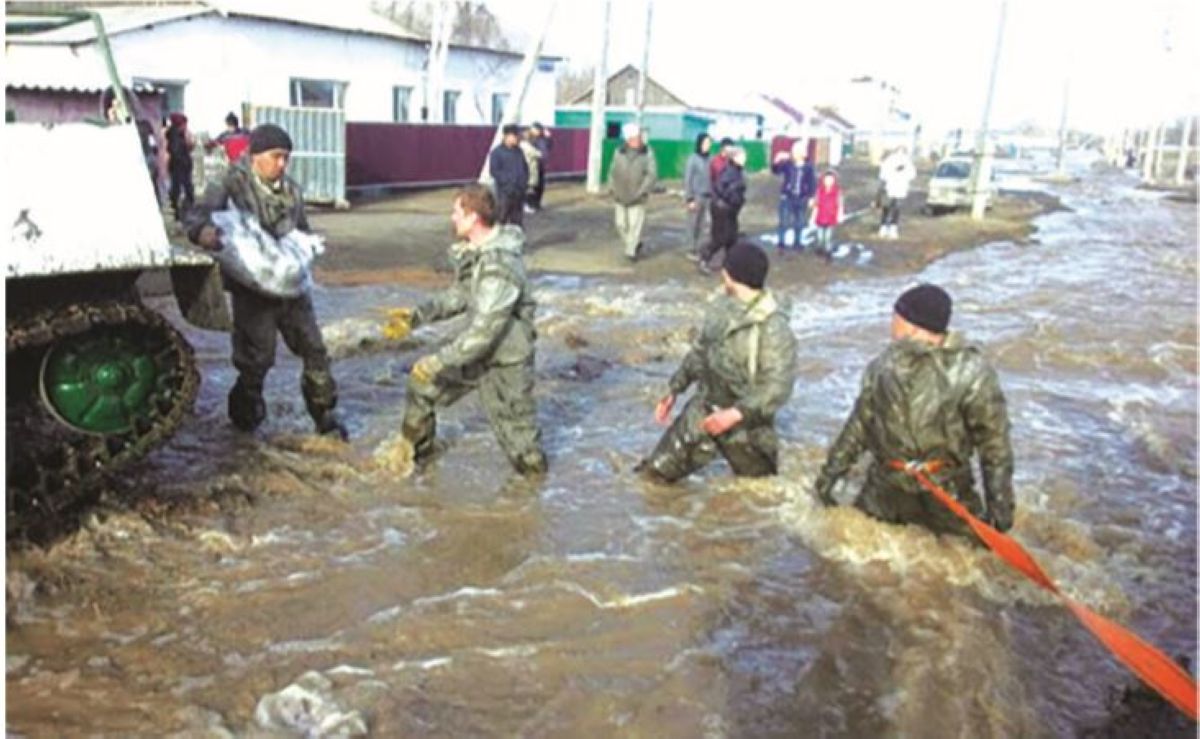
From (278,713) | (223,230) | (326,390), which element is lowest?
(278,713)

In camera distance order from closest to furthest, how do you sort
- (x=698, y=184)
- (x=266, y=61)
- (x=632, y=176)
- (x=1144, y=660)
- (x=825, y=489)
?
(x=1144, y=660) < (x=825, y=489) < (x=632, y=176) < (x=698, y=184) < (x=266, y=61)

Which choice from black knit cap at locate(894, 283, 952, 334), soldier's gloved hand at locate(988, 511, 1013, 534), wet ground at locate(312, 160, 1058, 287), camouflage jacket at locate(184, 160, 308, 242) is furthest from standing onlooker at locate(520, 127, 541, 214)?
soldier's gloved hand at locate(988, 511, 1013, 534)

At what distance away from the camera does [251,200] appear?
5.74 meters

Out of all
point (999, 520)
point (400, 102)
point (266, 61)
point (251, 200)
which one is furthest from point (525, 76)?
point (999, 520)

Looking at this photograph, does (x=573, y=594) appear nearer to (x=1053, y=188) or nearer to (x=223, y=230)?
(x=223, y=230)

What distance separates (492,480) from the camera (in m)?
6.05

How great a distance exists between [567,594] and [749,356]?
1.44 meters

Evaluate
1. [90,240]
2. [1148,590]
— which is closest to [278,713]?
[90,240]

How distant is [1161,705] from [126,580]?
3.94 meters

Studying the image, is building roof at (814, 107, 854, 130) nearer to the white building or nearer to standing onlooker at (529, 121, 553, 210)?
the white building

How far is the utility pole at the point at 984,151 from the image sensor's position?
923 inches

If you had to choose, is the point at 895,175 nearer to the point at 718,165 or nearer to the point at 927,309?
the point at 718,165

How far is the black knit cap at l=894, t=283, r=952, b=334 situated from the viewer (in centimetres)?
453

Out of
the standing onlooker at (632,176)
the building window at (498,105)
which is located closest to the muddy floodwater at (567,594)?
the standing onlooker at (632,176)
